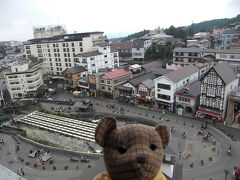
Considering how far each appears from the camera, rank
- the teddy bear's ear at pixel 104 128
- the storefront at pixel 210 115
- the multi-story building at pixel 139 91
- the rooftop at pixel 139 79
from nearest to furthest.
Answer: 1. the teddy bear's ear at pixel 104 128
2. the storefront at pixel 210 115
3. the multi-story building at pixel 139 91
4. the rooftop at pixel 139 79

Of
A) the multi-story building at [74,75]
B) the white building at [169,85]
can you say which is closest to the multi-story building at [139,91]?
the white building at [169,85]

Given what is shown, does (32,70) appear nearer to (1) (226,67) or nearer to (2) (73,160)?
(2) (73,160)

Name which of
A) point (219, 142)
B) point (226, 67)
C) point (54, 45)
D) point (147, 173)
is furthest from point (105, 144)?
point (54, 45)

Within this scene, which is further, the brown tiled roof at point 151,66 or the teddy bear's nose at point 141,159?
A: the brown tiled roof at point 151,66

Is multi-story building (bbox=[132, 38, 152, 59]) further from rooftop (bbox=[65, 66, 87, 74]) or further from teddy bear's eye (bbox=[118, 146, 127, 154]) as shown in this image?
teddy bear's eye (bbox=[118, 146, 127, 154])

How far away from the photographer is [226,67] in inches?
1143

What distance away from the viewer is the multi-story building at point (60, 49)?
5425 centimetres

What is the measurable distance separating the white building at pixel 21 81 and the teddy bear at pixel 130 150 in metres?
44.0

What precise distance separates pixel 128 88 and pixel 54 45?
32332 mm

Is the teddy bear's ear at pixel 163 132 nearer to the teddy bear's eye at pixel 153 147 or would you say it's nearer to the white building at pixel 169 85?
the teddy bear's eye at pixel 153 147

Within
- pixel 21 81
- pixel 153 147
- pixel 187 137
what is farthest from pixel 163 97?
pixel 21 81

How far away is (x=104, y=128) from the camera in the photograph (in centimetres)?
508

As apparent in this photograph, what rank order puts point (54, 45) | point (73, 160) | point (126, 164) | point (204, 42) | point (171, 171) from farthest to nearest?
point (204, 42), point (54, 45), point (73, 160), point (171, 171), point (126, 164)

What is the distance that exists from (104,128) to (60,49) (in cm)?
5546
